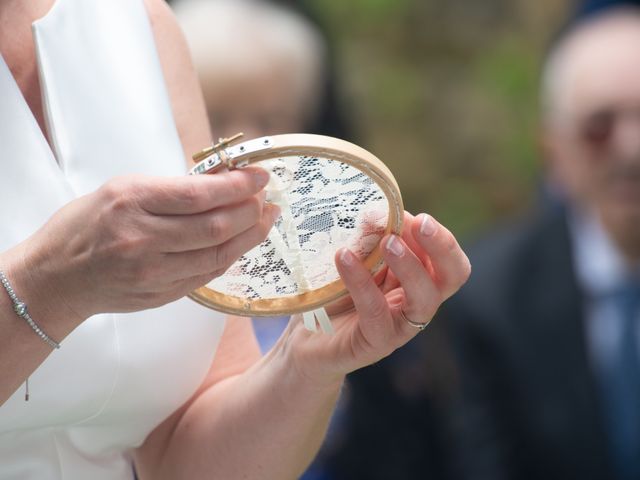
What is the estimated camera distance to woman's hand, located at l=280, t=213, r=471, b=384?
1456 millimetres

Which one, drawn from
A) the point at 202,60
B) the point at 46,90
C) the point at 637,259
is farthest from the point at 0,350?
the point at 637,259

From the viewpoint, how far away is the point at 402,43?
6.02 meters

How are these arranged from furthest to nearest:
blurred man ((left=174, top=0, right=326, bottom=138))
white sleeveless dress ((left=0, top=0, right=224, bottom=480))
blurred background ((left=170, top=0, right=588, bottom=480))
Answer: blurred background ((left=170, top=0, right=588, bottom=480))
blurred man ((left=174, top=0, right=326, bottom=138))
white sleeveless dress ((left=0, top=0, right=224, bottom=480))

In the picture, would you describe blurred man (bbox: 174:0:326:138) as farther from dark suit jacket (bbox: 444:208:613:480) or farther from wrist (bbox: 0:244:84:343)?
wrist (bbox: 0:244:84:343)

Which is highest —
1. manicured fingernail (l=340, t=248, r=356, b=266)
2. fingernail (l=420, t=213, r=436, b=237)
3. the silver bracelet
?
the silver bracelet

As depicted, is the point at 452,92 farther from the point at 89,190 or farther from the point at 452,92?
the point at 89,190

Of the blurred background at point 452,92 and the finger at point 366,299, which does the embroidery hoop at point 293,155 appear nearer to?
the finger at point 366,299

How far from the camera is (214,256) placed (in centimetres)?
130

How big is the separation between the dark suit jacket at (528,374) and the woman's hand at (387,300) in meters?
1.71

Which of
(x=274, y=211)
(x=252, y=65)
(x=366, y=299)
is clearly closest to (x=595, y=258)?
(x=252, y=65)

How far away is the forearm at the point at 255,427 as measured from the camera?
164cm

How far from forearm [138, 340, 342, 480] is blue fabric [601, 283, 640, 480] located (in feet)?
5.41

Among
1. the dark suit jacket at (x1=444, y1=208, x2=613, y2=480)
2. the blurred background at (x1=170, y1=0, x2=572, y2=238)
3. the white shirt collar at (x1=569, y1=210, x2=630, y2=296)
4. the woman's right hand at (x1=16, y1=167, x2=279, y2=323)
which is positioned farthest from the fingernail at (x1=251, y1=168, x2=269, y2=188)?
the blurred background at (x1=170, y1=0, x2=572, y2=238)

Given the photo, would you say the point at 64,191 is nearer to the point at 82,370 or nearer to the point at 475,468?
the point at 82,370
